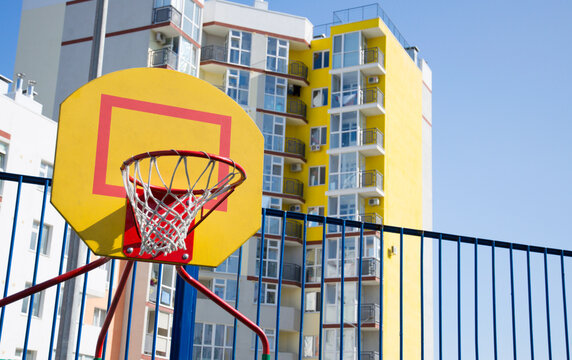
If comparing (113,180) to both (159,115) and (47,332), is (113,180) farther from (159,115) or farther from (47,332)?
(47,332)

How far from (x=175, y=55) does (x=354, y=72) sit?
1154 cm

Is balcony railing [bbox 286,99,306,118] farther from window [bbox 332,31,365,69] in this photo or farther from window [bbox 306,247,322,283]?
window [bbox 306,247,322,283]

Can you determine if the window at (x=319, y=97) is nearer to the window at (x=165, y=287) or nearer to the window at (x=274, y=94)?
the window at (x=274, y=94)

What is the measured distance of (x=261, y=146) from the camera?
747 centimetres

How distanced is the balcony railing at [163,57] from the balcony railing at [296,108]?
32.2 ft

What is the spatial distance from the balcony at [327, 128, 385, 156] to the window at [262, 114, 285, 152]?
→ 3.06 meters

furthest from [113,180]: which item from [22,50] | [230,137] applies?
[22,50]

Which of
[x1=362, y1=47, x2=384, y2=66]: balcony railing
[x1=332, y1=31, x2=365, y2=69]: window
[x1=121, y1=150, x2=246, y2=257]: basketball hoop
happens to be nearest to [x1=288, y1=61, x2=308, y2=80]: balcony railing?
[x1=332, y1=31, x2=365, y2=69]: window

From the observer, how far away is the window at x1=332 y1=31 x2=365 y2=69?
46875 mm

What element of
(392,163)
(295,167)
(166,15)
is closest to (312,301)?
(295,167)

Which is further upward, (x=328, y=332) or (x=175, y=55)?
(x=175, y=55)

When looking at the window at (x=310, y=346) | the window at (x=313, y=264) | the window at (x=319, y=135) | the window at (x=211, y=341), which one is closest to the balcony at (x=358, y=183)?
the window at (x=319, y=135)

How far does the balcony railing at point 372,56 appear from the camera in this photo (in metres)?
46.6

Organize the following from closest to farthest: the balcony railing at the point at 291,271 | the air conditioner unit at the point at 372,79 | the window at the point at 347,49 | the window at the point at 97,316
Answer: the window at the point at 97,316
the balcony railing at the point at 291,271
the window at the point at 347,49
the air conditioner unit at the point at 372,79
